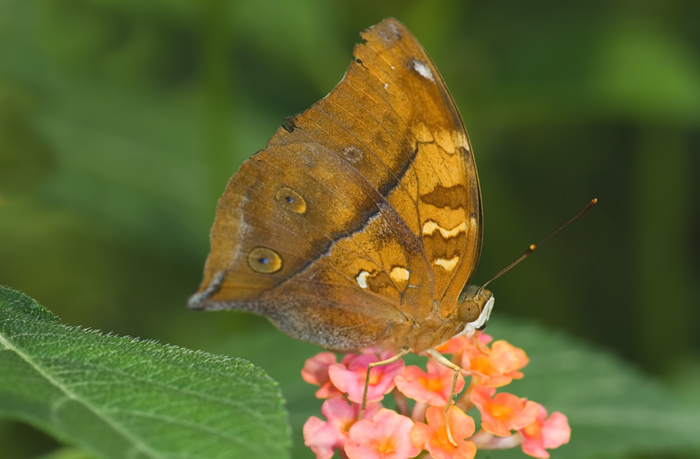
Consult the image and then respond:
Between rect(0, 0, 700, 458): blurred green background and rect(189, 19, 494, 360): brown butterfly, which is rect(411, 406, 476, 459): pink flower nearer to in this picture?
rect(189, 19, 494, 360): brown butterfly

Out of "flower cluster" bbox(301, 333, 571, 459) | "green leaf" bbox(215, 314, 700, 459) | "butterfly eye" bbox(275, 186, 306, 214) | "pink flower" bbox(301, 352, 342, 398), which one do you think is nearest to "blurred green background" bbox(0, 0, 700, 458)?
"green leaf" bbox(215, 314, 700, 459)

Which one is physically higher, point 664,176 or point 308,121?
point 664,176

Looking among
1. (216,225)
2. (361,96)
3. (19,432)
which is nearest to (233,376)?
(216,225)

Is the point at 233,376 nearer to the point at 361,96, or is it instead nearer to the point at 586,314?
the point at 361,96

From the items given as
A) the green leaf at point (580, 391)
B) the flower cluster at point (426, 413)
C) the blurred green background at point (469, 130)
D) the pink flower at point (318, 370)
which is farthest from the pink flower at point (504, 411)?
the blurred green background at point (469, 130)

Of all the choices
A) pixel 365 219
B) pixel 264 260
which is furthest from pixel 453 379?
pixel 264 260

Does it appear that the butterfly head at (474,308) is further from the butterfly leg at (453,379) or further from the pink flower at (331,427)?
the pink flower at (331,427)
